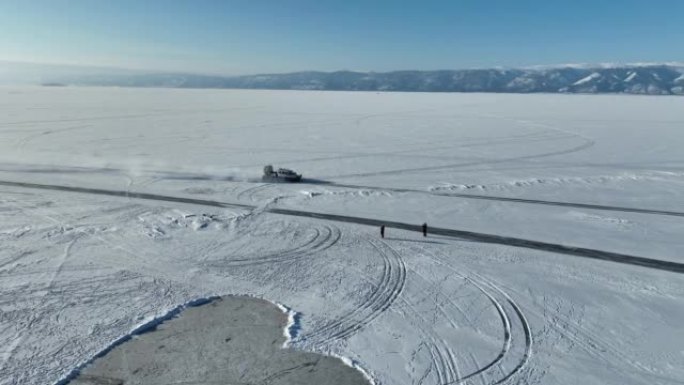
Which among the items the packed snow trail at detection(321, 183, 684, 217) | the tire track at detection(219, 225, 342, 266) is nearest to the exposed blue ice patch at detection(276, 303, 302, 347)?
the tire track at detection(219, 225, 342, 266)

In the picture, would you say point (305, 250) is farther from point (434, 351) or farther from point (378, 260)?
point (434, 351)

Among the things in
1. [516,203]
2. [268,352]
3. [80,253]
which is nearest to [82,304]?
[80,253]

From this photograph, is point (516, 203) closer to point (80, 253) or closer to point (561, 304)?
point (561, 304)

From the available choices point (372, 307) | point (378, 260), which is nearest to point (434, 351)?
point (372, 307)

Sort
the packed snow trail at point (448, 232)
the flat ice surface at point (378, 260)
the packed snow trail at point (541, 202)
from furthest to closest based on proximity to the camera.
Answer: the packed snow trail at point (541, 202) → the packed snow trail at point (448, 232) → the flat ice surface at point (378, 260)

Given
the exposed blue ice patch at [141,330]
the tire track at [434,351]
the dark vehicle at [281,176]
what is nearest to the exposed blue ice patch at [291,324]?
the tire track at [434,351]

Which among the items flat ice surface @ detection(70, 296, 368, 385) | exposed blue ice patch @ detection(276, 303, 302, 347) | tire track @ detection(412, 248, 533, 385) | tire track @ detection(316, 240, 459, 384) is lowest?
flat ice surface @ detection(70, 296, 368, 385)

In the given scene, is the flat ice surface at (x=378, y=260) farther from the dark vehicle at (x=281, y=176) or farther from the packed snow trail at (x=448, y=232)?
the dark vehicle at (x=281, y=176)

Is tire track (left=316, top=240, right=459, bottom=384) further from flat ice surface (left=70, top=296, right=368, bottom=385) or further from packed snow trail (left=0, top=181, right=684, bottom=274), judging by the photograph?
packed snow trail (left=0, top=181, right=684, bottom=274)
